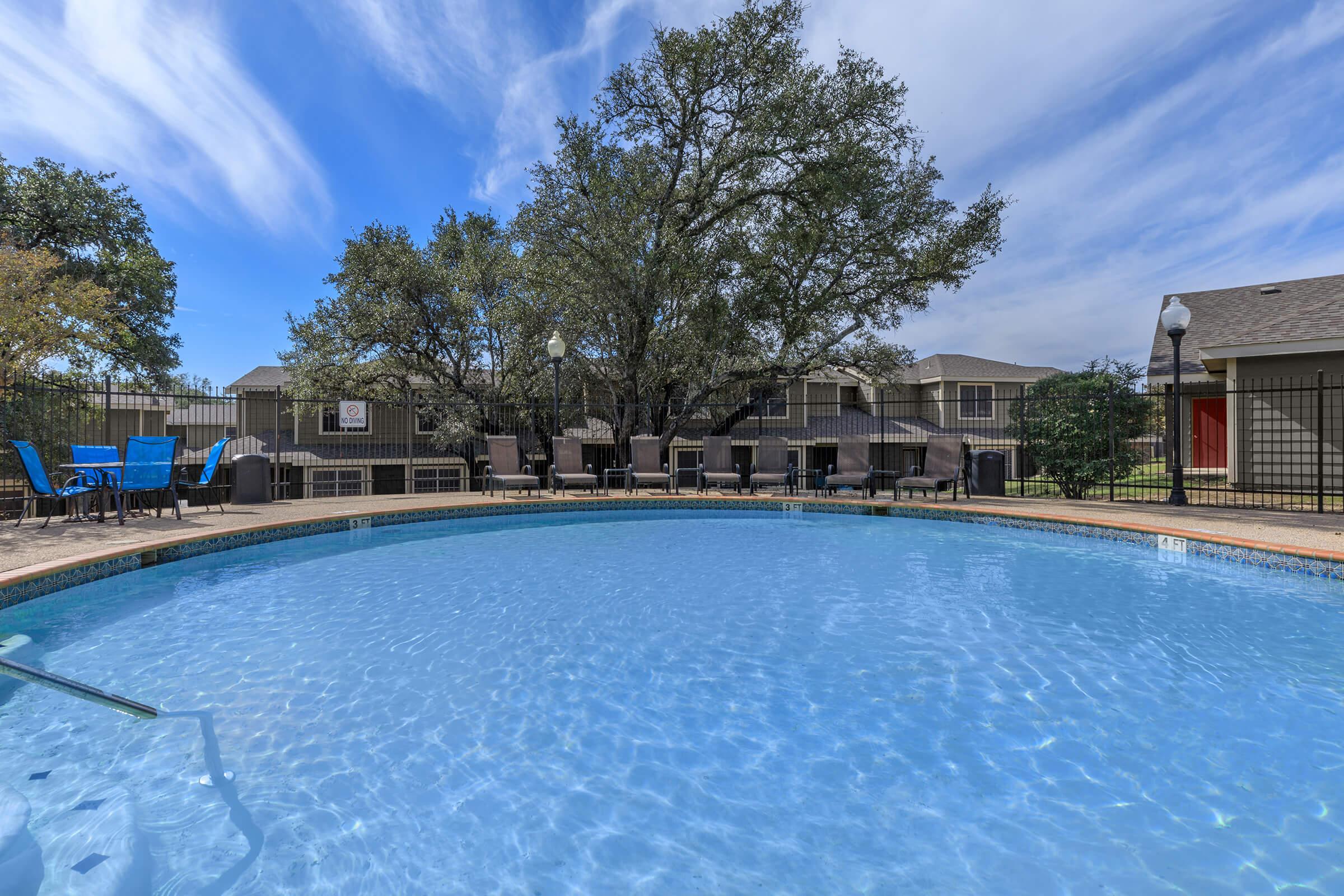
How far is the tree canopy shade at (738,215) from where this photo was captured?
13.1 metres

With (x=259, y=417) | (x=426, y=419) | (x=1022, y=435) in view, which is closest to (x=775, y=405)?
(x=1022, y=435)

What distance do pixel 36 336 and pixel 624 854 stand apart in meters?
20.2

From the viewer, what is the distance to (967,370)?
1006 inches

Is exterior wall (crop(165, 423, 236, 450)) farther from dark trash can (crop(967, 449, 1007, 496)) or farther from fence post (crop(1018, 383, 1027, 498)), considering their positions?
fence post (crop(1018, 383, 1027, 498))

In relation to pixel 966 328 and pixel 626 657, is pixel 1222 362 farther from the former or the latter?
pixel 626 657

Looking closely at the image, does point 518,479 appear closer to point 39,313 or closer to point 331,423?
point 39,313

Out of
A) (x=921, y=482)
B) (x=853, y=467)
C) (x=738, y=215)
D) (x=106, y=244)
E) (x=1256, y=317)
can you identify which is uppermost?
(x=106, y=244)

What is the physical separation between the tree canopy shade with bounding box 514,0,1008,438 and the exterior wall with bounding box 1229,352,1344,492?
6.02 m

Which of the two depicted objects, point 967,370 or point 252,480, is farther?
point 967,370

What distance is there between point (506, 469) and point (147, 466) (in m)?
5.39

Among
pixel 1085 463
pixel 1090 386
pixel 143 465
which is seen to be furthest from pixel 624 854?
pixel 1090 386

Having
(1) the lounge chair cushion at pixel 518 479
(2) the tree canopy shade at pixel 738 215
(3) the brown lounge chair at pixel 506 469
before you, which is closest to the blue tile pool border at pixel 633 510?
(1) the lounge chair cushion at pixel 518 479

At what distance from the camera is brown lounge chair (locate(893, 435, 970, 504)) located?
1020cm

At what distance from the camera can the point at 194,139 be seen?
551 inches
